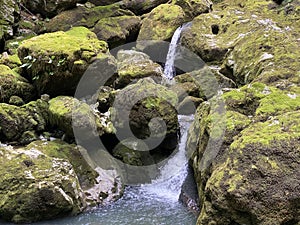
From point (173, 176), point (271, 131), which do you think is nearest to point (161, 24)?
point (173, 176)

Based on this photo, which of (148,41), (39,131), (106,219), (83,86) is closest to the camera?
(106,219)

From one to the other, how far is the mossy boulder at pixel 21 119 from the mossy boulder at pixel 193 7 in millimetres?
8528

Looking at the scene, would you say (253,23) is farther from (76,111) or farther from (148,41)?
(76,111)

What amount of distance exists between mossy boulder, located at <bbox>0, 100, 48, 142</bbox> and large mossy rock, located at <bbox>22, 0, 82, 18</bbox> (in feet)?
28.9

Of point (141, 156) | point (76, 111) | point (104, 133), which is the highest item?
point (76, 111)

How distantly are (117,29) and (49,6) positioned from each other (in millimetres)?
4487

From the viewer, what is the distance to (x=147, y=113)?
9.49 metres

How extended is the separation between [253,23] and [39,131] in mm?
8593

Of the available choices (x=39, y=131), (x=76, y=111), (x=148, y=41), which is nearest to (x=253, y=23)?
(x=148, y=41)

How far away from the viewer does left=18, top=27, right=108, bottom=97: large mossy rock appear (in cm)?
1126

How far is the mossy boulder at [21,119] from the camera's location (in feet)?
32.3

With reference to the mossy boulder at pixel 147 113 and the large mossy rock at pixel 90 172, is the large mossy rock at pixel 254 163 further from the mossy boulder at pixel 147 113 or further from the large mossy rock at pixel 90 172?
the large mossy rock at pixel 90 172

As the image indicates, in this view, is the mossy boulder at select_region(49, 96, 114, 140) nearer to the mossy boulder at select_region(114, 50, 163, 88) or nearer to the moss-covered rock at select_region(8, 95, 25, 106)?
the moss-covered rock at select_region(8, 95, 25, 106)

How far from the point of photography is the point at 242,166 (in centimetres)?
543
